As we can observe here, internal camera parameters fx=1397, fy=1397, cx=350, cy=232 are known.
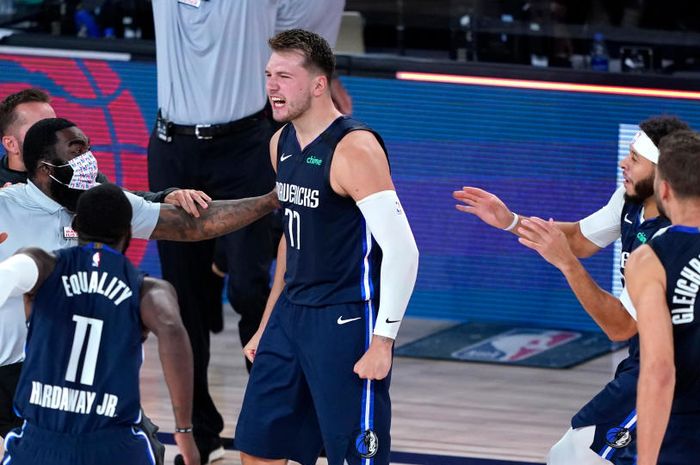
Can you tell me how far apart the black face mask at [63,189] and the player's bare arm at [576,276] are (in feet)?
4.96

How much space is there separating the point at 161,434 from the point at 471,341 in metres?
2.41

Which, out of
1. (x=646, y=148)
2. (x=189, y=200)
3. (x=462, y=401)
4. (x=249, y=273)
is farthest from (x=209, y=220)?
(x=462, y=401)

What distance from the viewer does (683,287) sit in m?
3.94

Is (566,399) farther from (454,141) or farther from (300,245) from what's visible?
(300,245)

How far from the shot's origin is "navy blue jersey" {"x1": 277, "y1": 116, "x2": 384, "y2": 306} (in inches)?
182

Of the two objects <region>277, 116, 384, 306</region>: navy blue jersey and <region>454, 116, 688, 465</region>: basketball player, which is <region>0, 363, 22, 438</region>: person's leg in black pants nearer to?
<region>277, 116, 384, 306</region>: navy blue jersey

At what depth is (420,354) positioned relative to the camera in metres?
8.00

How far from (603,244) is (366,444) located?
1.38 metres

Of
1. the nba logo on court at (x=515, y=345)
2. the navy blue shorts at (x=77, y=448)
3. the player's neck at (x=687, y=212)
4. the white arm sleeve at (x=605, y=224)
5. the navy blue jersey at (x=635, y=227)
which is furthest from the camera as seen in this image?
the nba logo on court at (x=515, y=345)

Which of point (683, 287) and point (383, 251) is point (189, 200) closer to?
point (383, 251)

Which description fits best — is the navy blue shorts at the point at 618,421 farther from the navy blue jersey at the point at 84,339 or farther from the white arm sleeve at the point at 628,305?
the navy blue jersey at the point at 84,339

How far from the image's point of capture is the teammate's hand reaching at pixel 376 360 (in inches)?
177

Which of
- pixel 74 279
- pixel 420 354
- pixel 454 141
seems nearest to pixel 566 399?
pixel 420 354

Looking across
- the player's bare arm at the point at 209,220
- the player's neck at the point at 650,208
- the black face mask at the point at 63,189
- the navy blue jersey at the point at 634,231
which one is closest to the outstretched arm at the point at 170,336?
the black face mask at the point at 63,189
